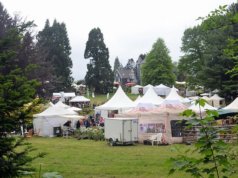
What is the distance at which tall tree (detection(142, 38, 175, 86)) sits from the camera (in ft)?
264

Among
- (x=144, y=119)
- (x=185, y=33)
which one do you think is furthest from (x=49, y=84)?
(x=185, y=33)

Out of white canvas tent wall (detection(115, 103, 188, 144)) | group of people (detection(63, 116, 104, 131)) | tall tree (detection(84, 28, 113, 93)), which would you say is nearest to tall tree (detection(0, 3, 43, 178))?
white canvas tent wall (detection(115, 103, 188, 144))

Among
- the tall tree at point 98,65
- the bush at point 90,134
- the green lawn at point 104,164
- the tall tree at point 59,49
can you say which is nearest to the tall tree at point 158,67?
the tall tree at point 98,65

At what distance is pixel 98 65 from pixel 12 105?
7322 cm

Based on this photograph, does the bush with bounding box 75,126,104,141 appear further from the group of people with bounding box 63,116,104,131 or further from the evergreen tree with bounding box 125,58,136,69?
the evergreen tree with bounding box 125,58,136,69

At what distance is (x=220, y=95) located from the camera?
44500mm

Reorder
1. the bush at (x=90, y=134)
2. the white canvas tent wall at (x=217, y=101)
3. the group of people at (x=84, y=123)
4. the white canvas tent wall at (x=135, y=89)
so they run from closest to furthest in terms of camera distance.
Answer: the bush at (x=90, y=134)
the group of people at (x=84, y=123)
the white canvas tent wall at (x=217, y=101)
the white canvas tent wall at (x=135, y=89)

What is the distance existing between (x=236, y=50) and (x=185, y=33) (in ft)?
258

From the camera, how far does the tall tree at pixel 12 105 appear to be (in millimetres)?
5520

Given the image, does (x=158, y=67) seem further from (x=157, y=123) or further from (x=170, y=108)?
(x=157, y=123)

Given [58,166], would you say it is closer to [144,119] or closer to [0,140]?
[0,140]

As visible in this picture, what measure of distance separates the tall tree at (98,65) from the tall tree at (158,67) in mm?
7962

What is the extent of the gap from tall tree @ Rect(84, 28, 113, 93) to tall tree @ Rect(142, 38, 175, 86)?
26.1 feet

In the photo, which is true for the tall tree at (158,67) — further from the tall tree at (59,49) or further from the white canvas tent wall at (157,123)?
the white canvas tent wall at (157,123)
